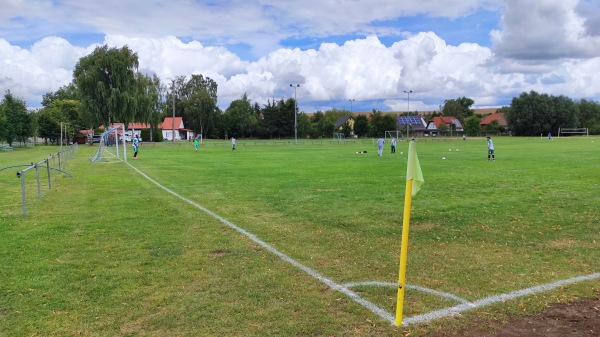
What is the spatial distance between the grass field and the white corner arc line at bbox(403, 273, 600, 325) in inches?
2.5

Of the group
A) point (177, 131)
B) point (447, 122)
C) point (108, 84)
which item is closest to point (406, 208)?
point (108, 84)

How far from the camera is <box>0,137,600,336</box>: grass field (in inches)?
175

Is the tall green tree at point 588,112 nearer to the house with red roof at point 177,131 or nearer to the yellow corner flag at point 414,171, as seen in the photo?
the house with red roof at point 177,131

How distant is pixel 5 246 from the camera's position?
23.8ft

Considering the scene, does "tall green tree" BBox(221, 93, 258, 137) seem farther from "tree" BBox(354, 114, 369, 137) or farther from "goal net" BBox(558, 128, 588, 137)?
"goal net" BBox(558, 128, 588, 137)

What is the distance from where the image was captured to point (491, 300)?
487 centimetres

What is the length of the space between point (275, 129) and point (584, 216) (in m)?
103

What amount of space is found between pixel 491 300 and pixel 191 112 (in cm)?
11282

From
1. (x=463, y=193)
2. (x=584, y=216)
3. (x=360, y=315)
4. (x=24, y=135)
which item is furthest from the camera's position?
(x=24, y=135)

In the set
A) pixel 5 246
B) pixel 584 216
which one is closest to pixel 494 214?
pixel 584 216

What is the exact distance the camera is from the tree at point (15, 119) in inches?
2319

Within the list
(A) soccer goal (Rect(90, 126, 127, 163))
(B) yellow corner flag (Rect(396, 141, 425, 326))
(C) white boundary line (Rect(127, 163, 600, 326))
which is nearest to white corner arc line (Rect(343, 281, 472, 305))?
(C) white boundary line (Rect(127, 163, 600, 326))

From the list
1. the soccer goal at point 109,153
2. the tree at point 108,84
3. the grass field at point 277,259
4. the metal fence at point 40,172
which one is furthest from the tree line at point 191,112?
the grass field at point 277,259

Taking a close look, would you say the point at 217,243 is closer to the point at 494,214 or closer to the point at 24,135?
the point at 494,214
